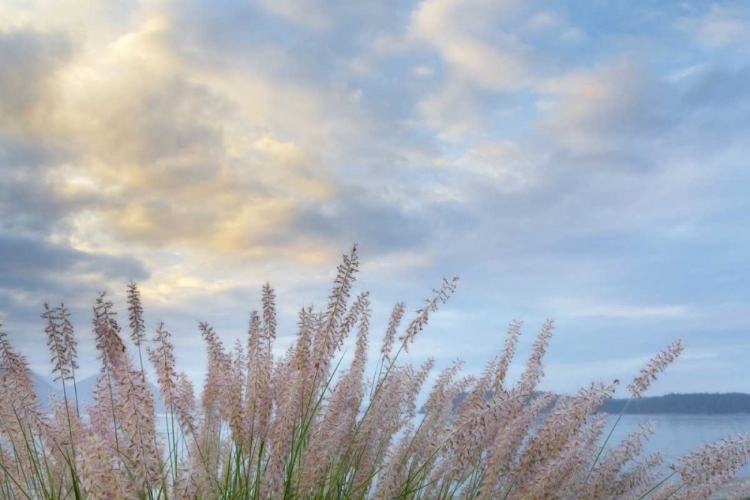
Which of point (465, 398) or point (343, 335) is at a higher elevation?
point (343, 335)

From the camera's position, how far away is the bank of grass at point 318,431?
2.53 meters

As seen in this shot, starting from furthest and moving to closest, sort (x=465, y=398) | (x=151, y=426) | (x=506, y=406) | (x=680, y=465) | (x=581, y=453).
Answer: (x=465, y=398), (x=680, y=465), (x=581, y=453), (x=506, y=406), (x=151, y=426)

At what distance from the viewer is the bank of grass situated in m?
2.53

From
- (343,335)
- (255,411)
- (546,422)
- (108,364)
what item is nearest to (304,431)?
(255,411)

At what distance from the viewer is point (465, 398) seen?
3729mm

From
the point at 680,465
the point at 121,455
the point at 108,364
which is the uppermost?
the point at 108,364

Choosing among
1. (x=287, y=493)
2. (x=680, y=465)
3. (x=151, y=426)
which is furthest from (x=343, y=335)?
(x=680, y=465)

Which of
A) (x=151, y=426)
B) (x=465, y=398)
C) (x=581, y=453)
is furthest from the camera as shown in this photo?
(x=465, y=398)

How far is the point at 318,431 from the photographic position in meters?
2.94

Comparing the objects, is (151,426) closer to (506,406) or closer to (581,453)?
(506,406)

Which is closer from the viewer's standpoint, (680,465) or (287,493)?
(287,493)

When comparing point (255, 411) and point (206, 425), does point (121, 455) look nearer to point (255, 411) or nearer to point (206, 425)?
point (255, 411)

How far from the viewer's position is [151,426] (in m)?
2.40

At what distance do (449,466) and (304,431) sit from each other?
0.68m
